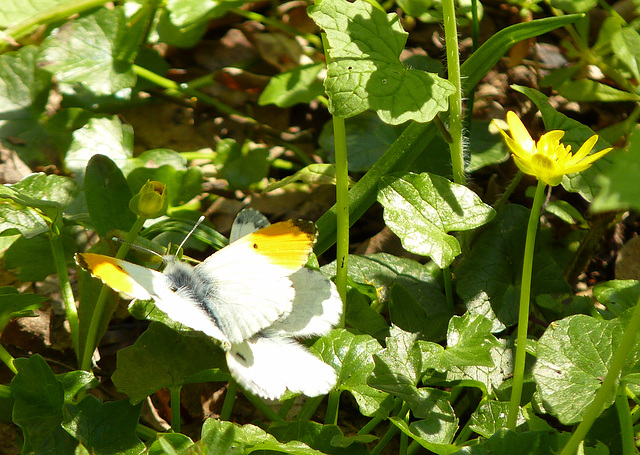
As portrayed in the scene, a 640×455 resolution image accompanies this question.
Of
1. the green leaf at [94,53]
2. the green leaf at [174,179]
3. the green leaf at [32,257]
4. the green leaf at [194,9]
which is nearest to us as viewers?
the green leaf at [32,257]

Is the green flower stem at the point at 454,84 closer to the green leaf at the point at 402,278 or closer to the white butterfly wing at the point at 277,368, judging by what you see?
the green leaf at the point at 402,278

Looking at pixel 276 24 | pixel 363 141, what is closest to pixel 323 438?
pixel 363 141

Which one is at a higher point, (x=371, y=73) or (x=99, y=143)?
(x=371, y=73)

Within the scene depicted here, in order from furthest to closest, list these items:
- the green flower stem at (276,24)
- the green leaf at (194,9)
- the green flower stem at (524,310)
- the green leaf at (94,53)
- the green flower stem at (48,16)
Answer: the green flower stem at (276,24), the green leaf at (194,9), the green flower stem at (48,16), the green leaf at (94,53), the green flower stem at (524,310)

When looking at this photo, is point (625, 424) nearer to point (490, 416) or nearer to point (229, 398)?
point (490, 416)

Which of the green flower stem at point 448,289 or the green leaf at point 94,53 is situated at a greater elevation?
the green leaf at point 94,53

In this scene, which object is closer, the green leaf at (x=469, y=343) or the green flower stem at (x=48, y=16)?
the green leaf at (x=469, y=343)

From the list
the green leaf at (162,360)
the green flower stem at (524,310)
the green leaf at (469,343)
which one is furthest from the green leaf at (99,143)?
the green flower stem at (524,310)
